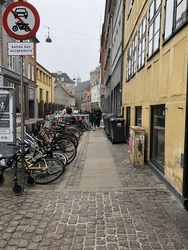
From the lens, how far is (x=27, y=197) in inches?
176

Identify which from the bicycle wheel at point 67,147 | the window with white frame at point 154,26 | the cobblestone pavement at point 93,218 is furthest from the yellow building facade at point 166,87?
the bicycle wheel at point 67,147

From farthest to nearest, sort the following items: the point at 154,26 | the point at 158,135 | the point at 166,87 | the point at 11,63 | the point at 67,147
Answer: the point at 11,63, the point at 67,147, the point at 154,26, the point at 158,135, the point at 166,87

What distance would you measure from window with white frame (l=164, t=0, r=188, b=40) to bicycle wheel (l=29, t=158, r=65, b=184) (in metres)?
3.44

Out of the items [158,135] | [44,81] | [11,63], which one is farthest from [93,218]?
[44,81]

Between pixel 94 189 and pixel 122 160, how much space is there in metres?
2.73

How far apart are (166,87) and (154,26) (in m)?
2.17

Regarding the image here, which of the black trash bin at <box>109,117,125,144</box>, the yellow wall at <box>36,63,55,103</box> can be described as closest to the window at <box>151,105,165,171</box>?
the black trash bin at <box>109,117,125,144</box>

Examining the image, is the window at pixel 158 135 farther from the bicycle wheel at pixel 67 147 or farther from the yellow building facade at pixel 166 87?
the bicycle wheel at pixel 67 147

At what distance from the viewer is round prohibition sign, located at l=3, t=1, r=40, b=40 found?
4734 mm

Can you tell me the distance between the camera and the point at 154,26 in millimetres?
6555

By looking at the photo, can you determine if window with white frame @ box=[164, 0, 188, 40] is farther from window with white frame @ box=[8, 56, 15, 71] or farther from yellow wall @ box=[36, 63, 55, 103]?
yellow wall @ box=[36, 63, 55, 103]

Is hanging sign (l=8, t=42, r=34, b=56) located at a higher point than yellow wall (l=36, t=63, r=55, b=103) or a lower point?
lower

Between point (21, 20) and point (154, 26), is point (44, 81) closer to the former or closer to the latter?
point (154, 26)

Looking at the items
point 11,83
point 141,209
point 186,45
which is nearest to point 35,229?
point 141,209
